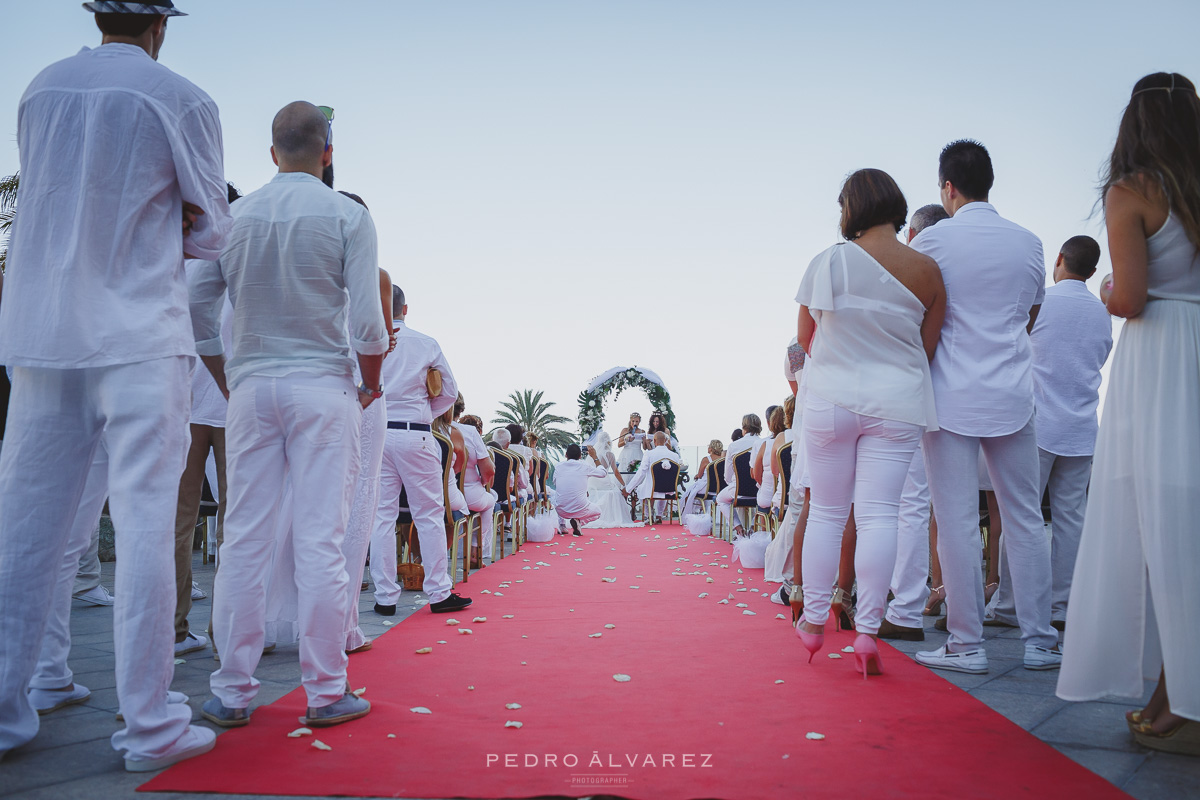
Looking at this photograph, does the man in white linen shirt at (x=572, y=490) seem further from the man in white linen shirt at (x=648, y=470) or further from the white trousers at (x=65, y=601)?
the white trousers at (x=65, y=601)

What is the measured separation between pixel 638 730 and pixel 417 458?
284cm

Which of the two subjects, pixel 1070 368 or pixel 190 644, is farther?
pixel 1070 368

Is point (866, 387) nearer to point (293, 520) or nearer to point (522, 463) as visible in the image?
point (293, 520)

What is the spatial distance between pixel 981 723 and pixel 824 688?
590 millimetres

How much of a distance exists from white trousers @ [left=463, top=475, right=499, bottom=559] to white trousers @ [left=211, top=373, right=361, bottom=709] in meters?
4.61

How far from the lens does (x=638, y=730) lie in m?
2.30

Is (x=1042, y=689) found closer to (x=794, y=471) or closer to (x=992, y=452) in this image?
(x=992, y=452)

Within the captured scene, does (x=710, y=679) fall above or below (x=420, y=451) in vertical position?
below

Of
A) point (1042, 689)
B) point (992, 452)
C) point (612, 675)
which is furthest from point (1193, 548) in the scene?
point (612, 675)

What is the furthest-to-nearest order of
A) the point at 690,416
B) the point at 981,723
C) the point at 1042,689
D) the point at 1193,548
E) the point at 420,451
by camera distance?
the point at 690,416 < the point at 420,451 < the point at 1042,689 < the point at 981,723 < the point at 1193,548

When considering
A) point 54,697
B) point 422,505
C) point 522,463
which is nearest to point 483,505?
point 422,505

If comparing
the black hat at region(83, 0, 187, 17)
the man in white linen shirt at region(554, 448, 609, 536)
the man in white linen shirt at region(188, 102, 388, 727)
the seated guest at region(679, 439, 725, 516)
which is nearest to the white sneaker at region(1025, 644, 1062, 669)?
the man in white linen shirt at region(188, 102, 388, 727)

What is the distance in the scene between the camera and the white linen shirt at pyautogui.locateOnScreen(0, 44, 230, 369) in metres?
1.97

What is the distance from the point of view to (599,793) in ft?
5.77
